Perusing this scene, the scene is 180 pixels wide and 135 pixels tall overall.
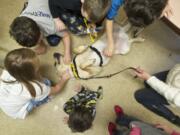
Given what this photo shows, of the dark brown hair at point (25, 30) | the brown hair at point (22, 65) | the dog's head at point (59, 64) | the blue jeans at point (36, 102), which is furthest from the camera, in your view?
the dog's head at point (59, 64)

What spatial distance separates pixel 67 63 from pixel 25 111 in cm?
35

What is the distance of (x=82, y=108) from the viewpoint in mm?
1415

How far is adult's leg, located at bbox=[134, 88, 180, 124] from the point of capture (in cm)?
152

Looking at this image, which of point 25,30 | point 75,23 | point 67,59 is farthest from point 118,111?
point 25,30

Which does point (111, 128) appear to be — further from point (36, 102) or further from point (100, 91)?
point (36, 102)

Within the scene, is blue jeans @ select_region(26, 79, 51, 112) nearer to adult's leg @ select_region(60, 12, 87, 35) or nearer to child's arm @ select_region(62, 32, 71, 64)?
child's arm @ select_region(62, 32, 71, 64)

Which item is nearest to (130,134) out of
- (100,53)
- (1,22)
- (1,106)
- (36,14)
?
(100,53)

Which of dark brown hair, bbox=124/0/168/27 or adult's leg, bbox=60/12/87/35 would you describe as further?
adult's leg, bbox=60/12/87/35

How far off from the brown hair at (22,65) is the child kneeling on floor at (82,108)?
0.27 m

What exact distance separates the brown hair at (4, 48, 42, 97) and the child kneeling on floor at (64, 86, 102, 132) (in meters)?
0.27

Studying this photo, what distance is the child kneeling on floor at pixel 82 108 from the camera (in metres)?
1.37

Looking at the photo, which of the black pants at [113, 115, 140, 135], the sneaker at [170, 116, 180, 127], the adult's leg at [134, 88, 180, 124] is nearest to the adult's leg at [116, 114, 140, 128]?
the black pants at [113, 115, 140, 135]

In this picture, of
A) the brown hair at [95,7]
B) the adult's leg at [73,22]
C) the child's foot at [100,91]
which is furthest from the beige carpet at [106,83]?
the brown hair at [95,7]

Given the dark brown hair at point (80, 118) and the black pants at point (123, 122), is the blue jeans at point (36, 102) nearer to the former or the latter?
the dark brown hair at point (80, 118)
